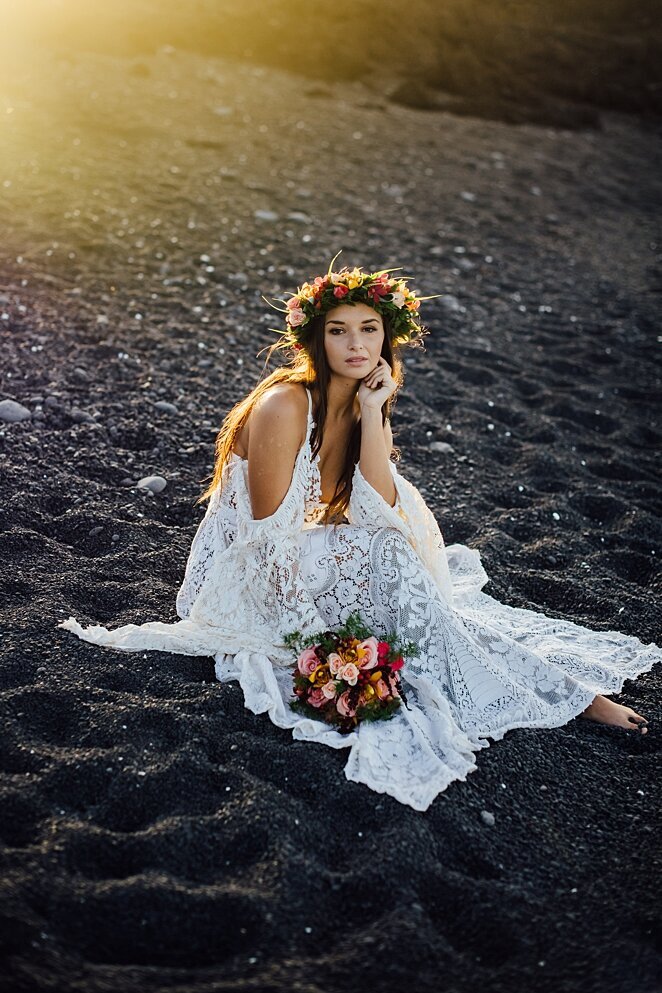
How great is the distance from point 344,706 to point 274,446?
3.47 ft

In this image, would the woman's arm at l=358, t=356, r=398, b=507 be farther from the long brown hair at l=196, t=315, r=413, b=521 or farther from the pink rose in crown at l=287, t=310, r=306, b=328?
the pink rose in crown at l=287, t=310, r=306, b=328

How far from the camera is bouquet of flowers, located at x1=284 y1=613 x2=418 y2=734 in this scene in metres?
3.71

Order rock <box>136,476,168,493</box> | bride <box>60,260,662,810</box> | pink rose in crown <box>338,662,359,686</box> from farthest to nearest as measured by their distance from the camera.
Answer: rock <box>136,476,168,493</box>
bride <box>60,260,662,810</box>
pink rose in crown <box>338,662,359,686</box>

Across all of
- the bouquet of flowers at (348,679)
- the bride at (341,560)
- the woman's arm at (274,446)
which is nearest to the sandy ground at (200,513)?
the bride at (341,560)

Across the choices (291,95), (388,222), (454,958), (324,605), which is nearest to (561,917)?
(454,958)

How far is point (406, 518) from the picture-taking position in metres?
4.11

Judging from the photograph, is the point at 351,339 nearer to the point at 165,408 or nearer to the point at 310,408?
the point at 310,408

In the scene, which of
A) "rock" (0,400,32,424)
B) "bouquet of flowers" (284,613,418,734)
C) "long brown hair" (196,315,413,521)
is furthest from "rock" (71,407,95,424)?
"bouquet of flowers" (284,613,418,734)

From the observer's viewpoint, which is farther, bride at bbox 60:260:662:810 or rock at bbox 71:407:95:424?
rock at bbox 71:407:95:424

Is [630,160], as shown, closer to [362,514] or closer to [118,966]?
[362,514]

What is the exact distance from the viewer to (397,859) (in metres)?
3.15

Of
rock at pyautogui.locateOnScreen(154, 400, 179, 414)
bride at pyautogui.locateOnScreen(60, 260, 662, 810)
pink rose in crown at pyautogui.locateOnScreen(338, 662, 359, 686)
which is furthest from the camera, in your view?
rock at pyautogui.locateOnScreen(154, 400, 179, 414)

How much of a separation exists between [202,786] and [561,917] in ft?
4.07

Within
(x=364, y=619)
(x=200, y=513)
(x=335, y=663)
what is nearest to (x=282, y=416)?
(x=364, y=619)
